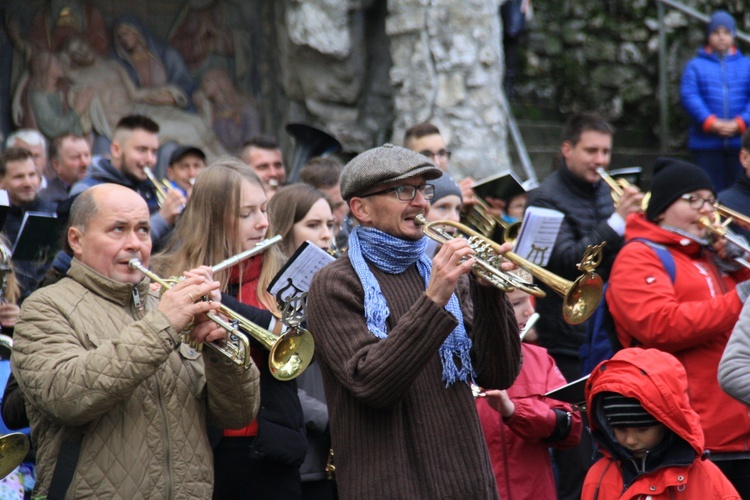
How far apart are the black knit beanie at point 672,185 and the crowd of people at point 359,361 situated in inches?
0.4

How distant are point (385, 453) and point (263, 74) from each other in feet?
31.3

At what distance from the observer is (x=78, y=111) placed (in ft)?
38.2

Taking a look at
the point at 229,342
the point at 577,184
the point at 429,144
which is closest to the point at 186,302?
the point at 229,342

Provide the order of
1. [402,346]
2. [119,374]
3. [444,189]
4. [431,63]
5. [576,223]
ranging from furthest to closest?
[431,63] < [576,223] < [444,189] < [119,374] < [402,346]

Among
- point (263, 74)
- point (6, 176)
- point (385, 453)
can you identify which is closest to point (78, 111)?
point (263, 74)

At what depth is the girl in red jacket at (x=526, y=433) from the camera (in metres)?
4.97

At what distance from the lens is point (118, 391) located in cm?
374

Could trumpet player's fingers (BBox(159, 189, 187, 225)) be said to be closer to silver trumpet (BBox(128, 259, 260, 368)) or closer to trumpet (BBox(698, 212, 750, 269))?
silver trumpet (BBox(128, 259, 260, 368))

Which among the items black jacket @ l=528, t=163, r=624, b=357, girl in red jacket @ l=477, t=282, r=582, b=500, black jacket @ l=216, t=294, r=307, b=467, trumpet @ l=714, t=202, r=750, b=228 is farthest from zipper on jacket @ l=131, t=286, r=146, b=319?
trumpet @ l=714, t=202, r=750, b=228

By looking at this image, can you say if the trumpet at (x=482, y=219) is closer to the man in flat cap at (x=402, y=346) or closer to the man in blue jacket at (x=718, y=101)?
the man in flat cap at (x=402, y=346)

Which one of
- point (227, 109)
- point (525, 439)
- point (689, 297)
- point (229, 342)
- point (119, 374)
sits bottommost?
point (227, 109)

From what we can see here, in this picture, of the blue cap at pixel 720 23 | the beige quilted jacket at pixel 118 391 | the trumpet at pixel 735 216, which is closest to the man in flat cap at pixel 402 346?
the beige quilted jacket at pixel 118 391

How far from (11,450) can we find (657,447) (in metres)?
2.34

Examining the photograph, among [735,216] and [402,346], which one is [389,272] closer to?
[402,346]
